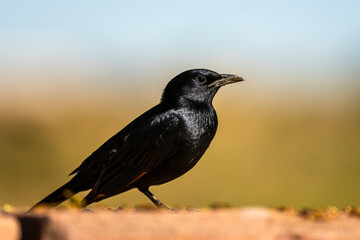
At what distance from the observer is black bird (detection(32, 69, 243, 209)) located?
226 inches

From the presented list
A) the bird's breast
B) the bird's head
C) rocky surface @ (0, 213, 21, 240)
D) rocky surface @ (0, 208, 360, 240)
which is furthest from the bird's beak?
rocky surface @ (0, 213, 21, 240)

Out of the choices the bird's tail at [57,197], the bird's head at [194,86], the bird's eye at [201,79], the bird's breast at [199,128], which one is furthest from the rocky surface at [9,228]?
the bird's eye at [201,79]

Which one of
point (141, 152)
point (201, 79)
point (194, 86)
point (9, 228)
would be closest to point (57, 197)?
point (141, 152)

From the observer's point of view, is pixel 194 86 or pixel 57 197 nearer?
pixel 57 197

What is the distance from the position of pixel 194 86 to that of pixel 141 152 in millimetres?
879

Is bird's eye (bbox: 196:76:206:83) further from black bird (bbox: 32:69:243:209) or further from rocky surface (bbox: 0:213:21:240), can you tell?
rocky surface (bbox: 0:213:21:240)

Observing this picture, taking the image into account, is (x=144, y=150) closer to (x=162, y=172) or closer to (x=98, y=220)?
(x=162, y=172)

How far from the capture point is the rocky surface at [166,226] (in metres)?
3.17

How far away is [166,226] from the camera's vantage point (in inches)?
127

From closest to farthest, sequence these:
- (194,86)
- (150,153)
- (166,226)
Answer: (166,226)
(150,153)
(194,86)

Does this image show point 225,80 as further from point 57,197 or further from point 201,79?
point 57,197

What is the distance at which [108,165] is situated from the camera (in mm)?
5906

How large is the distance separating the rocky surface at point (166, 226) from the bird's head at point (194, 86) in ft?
9.10

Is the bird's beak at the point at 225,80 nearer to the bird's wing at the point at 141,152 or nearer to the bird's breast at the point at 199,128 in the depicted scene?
the bird's breast at the point at 199,128
